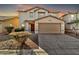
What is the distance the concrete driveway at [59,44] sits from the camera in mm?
3131

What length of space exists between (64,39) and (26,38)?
642 mm

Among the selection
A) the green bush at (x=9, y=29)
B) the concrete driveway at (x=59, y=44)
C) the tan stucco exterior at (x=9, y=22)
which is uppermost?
the tan stucco exterior at (x=9, y=22)

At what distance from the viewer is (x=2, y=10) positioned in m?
3.11

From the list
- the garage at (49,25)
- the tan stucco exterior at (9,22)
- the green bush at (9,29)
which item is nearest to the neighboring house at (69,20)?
the garage at (49,25)

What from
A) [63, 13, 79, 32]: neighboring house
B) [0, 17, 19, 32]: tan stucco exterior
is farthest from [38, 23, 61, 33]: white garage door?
[0, 17, 19, 32]: tan stucco exterior

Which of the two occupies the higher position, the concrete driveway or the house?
the house

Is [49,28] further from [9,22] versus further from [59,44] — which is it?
[9,22]

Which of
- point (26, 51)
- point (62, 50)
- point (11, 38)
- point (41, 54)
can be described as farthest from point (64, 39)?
point (11, 38)

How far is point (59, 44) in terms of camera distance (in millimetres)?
3150

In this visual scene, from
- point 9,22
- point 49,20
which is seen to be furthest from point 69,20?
point 9,22

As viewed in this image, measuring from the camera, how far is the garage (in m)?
3.15

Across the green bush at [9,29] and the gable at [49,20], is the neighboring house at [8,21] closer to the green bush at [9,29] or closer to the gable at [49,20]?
the green bush at [9,29]

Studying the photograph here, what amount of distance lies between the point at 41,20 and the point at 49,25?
0.53 ft

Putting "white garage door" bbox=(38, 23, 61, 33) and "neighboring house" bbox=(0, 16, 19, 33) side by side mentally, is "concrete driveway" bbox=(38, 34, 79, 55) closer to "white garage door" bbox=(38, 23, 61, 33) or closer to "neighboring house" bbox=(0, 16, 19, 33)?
"white garage door" bbox=(38, 23, 61, 33)
